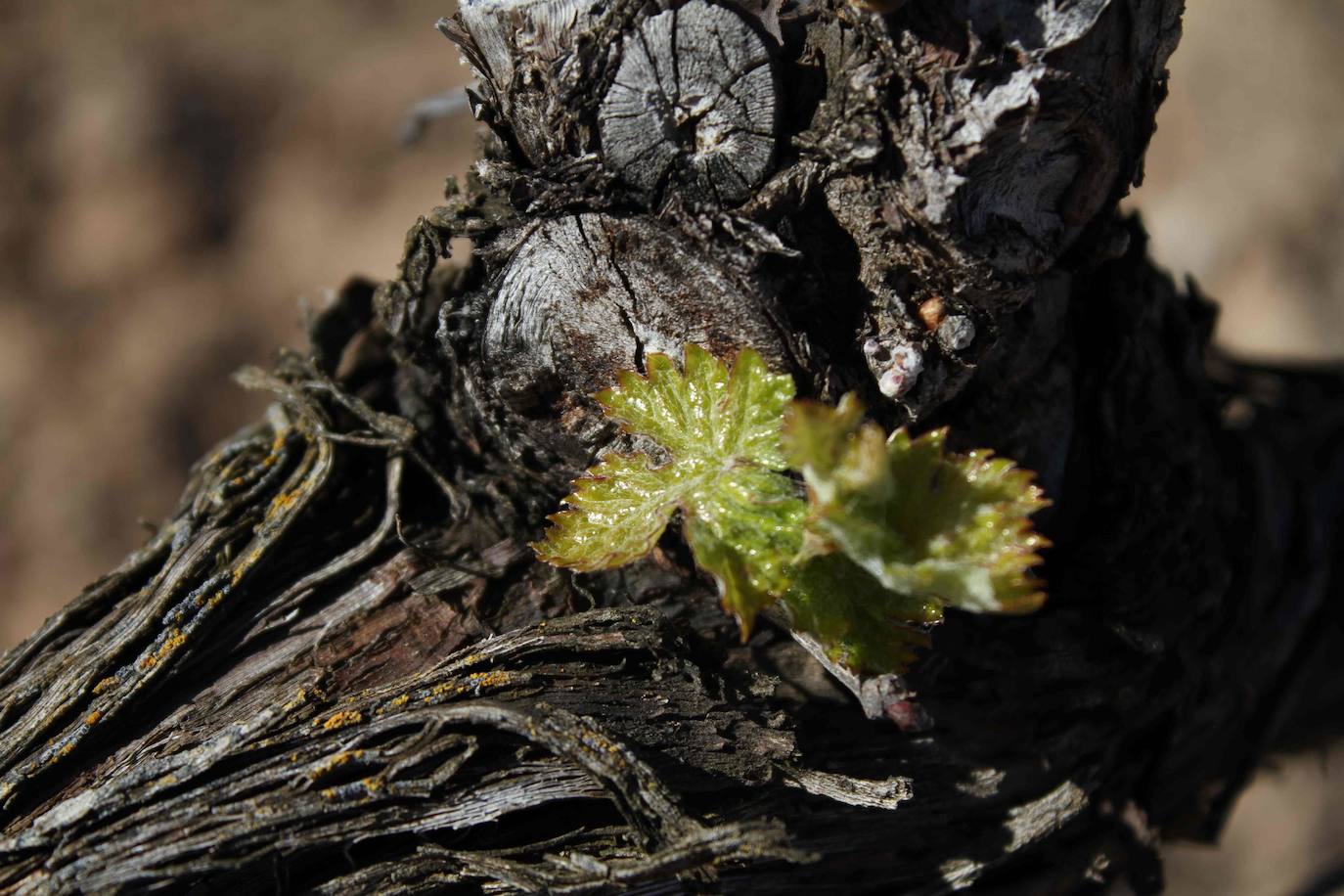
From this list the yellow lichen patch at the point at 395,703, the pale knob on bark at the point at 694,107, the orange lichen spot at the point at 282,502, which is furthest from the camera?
the orange lichen spot at the point at 282,502

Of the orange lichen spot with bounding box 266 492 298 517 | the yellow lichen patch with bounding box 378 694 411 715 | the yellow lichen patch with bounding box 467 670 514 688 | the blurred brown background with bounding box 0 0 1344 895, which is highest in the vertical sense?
the blurred brown background with bounding box 0 0 1344 895

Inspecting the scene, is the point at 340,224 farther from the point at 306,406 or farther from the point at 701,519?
the point at 701,519

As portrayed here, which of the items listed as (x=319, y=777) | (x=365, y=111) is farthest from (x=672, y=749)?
(x=365, y=111)

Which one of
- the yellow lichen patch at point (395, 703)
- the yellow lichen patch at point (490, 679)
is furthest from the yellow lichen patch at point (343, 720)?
the yellow lichen patch at point (490, 679)

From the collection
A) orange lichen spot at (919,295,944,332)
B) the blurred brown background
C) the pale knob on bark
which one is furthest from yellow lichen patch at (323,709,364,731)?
the blurred brown background

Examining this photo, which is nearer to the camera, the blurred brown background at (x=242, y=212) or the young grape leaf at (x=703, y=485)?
the young grape leaf at (x=703, y=485)

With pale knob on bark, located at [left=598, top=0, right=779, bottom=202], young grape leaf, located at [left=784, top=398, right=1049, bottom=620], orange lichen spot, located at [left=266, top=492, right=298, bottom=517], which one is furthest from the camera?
orange lichen spot, located at [left=266, top=492, right=298, bottom=517]

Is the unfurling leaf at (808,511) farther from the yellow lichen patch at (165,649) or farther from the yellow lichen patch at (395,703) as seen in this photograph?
the yellow lichen patch at (165,649)

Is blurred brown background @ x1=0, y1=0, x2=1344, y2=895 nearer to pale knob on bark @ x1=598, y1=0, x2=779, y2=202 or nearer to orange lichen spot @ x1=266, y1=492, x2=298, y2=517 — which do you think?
orange lichen spot @ x1=266, y1=492, x2=298, y2=517
